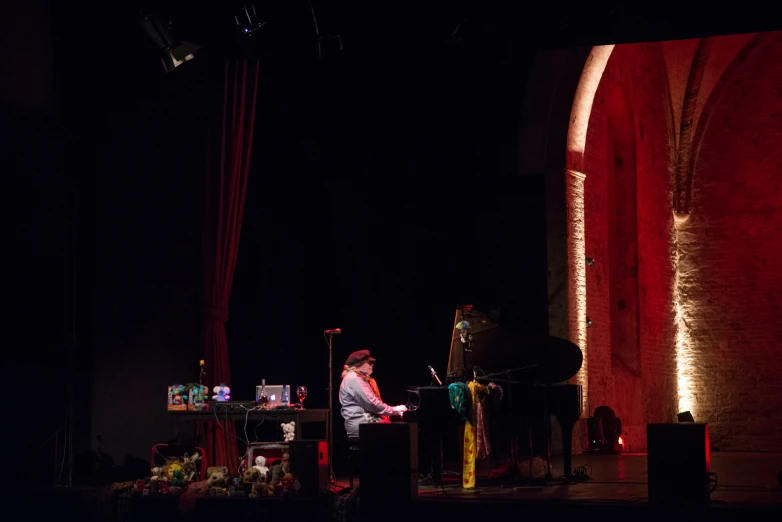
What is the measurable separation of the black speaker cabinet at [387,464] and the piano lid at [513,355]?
1555mm

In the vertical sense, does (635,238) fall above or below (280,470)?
above

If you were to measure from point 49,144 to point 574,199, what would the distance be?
5566mm

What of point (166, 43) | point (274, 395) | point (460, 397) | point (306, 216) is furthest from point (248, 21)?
point (460, 397)

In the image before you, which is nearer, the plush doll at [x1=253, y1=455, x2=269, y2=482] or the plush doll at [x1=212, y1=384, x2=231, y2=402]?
the plush doll at [x1=253, y1=455, x2=269, y2=482]

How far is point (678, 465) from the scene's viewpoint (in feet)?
20.1

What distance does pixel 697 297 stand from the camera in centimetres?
1423

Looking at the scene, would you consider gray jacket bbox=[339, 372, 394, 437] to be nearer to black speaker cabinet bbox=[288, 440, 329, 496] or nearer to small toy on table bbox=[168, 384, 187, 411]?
black speaker cabinet bbox=[288, 440, 329, 496]

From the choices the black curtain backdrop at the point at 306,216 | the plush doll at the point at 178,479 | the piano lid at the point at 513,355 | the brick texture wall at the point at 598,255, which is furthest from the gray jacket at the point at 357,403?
the brick texture wall at the point at 598,255

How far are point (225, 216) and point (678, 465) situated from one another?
4.37 m

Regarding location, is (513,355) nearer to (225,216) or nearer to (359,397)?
(359,397)

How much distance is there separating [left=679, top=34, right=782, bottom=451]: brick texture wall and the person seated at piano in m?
7.41

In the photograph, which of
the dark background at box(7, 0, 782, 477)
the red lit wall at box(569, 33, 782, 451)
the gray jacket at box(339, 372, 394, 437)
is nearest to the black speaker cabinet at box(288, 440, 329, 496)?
the gray jacket at box(339, 372, 394, 437)

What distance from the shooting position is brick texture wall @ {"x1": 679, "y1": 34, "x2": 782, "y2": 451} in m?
13.7

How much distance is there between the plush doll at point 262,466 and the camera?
7172mm
